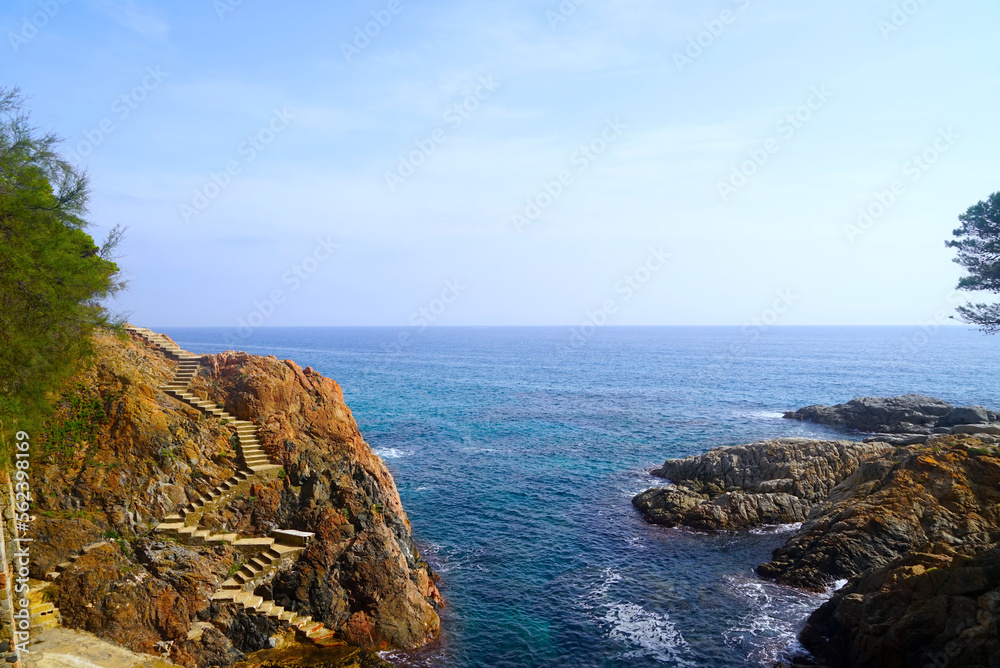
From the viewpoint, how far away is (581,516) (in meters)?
38.7

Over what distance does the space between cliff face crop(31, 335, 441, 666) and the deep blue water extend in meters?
3.79

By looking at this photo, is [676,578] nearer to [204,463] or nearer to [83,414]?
[204,463]

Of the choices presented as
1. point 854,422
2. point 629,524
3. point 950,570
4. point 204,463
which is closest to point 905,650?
point 950,570

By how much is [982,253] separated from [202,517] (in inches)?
1668

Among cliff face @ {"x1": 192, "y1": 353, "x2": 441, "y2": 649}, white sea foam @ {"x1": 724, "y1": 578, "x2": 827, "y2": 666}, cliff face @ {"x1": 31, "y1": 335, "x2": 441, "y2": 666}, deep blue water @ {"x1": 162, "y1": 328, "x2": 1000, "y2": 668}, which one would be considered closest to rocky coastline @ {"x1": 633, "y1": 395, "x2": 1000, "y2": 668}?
white sea foam @ {"x1": 724, "y1": 578, "x2": 827, "y2": 666}

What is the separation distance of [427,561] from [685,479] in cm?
2356

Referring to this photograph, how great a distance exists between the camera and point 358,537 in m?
25.3

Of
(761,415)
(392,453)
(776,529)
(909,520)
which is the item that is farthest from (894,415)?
(392,453)

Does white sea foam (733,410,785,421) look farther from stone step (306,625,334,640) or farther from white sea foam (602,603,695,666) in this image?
stone step (306,625,334,640)

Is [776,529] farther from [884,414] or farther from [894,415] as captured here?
[894,415]

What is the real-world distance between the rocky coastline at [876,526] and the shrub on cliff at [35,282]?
33.1 meters

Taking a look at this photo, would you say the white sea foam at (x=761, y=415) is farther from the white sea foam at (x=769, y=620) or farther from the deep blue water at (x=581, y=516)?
the white sea foam at (x=769, y=620)

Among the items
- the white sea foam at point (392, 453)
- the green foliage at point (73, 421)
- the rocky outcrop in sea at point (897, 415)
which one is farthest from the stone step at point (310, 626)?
the rocky outcrop in sea at point (897, 415)

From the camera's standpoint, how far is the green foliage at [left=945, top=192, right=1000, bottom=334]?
2952 centimetres
